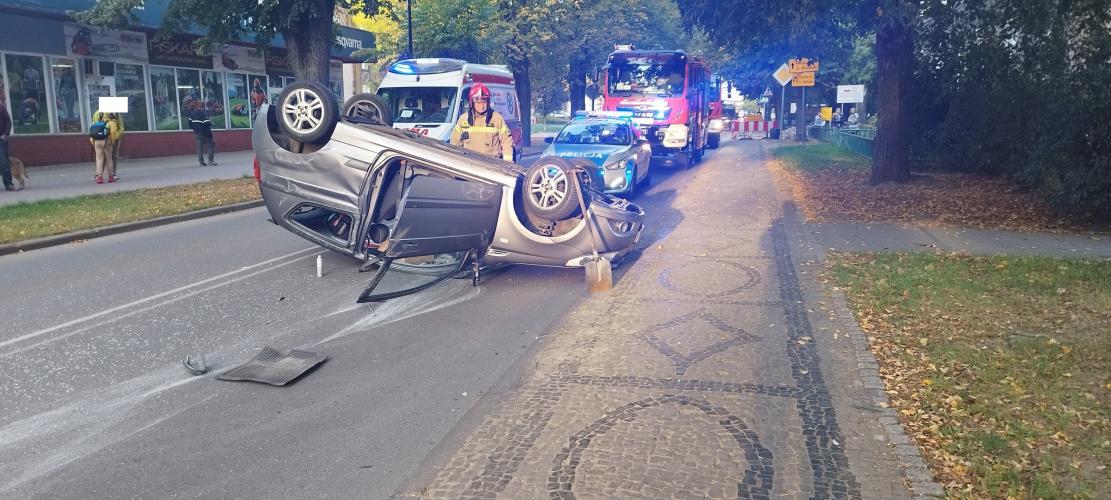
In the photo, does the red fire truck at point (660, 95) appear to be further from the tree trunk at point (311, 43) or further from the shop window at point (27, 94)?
the shop window at point (27, 94)

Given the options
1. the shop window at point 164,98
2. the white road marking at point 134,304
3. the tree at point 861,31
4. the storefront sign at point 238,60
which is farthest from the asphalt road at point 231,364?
the storefront sign at point 238,60

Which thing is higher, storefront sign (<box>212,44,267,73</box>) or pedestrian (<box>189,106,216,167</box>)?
storefront sign (<box>212,44,267,73</box>)

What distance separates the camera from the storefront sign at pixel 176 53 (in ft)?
83.8

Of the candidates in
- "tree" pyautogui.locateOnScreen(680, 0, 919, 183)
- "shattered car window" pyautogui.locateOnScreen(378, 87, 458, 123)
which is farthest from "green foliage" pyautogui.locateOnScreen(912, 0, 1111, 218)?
"shattered car window" pyautogui.locateOnScreen(378, 87, 458, 123)

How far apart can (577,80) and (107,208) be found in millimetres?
28349

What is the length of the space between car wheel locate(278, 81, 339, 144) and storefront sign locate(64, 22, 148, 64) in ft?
59.6

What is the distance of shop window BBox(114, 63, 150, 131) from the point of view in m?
24.5

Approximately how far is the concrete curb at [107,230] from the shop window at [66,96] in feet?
37.2

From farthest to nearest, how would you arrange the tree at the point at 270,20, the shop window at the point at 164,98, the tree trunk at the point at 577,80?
1. the tree trunk at the point at 577,80
2. the shop window at the point at 164,98
3. the tree at the point at 270,20

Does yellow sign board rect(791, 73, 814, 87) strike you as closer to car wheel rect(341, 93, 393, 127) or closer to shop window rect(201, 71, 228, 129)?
shop window rect(201, 71, 228, 129)

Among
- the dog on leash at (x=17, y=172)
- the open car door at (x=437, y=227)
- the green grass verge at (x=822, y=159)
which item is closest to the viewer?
the open car door at (x=437, y=227)

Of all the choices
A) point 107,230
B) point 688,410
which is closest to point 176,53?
point 107,230

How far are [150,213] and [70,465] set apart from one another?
9.66 metres

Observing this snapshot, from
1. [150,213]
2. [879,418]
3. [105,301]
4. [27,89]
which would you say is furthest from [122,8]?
[879,418]
